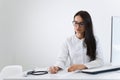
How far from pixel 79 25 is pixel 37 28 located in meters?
1.56

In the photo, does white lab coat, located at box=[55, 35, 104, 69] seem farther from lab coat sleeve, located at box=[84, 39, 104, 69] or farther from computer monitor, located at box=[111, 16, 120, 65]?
computer monitor, located at box=[111, 16, 120, 65]

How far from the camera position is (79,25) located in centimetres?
239

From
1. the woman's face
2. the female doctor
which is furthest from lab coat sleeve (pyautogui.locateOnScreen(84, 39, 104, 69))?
the woman's face

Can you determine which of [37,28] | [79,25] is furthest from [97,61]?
[37,28]

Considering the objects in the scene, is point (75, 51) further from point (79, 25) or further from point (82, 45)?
point (79, 25)

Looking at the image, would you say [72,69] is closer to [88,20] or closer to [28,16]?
[88,20]

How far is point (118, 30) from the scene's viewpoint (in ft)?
10.6

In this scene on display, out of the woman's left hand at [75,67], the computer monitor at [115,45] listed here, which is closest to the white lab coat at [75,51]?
the woman's left hand at [75,67]

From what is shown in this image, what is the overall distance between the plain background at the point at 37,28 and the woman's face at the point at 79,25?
4.35 feet

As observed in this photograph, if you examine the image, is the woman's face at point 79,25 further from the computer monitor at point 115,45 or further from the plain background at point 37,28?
the plain background at point 37,28

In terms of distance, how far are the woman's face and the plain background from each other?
1325mm

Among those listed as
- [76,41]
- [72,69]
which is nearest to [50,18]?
[76,41]

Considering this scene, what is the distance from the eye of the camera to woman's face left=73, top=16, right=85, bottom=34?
237 centimetres

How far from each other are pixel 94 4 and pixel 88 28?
52.3 inches
